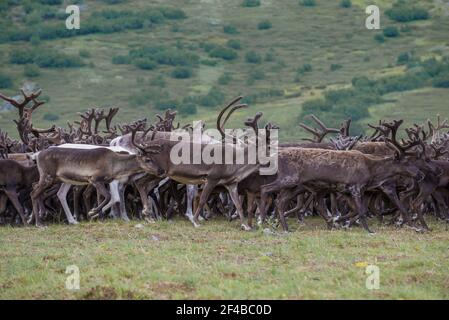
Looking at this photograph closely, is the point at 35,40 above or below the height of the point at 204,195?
above

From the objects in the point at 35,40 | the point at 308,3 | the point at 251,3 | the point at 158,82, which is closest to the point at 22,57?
the point at 35,40

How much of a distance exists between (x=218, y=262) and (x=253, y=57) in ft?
174

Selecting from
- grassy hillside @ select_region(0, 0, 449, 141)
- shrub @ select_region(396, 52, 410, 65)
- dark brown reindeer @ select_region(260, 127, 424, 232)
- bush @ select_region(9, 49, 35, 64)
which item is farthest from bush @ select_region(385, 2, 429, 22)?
dark brown reindeer @ select_region(260, 127, 424, 232)

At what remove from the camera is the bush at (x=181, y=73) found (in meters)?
62.0

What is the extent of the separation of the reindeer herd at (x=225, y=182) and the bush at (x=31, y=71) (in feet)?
138

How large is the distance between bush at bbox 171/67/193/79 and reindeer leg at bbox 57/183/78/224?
1769 inches

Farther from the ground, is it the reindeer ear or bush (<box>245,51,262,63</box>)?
bush (<box>245,51,262,63</box>)

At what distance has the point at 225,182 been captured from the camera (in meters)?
16.2

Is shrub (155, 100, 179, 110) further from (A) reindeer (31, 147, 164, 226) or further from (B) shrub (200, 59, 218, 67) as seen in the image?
(A) reindeer (31, 147, 164, 226)

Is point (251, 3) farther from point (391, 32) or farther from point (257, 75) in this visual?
point (257, 75)

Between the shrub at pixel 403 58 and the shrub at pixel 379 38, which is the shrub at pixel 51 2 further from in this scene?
the shrub at pixel 403 58

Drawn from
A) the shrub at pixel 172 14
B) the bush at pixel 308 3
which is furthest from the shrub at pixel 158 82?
the bush at pixel 308 3

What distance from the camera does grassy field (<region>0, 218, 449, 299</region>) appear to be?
10.6 metres
